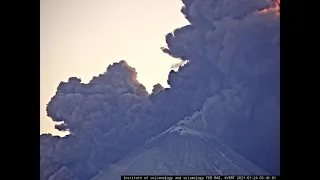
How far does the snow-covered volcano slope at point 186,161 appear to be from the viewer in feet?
10.2

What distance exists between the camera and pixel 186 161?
123 inches

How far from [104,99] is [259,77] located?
1.09 meters

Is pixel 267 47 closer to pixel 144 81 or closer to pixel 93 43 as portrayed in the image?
pixel 144 81

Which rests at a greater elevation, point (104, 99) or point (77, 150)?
point (104, 99)

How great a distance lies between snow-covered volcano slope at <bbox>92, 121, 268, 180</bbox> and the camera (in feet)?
10.2

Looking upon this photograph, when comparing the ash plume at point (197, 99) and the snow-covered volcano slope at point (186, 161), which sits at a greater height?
the ash plume at point (197, 99)

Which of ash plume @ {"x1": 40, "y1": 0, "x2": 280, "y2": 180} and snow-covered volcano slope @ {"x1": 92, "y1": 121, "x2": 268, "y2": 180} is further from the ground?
ash plume @ {"x1": 40, "y1": 0, "x2": 280, "y2": 180}

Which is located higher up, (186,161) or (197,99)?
(197,99)

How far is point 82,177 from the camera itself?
320 cm

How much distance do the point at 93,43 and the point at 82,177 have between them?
3.11 ft
